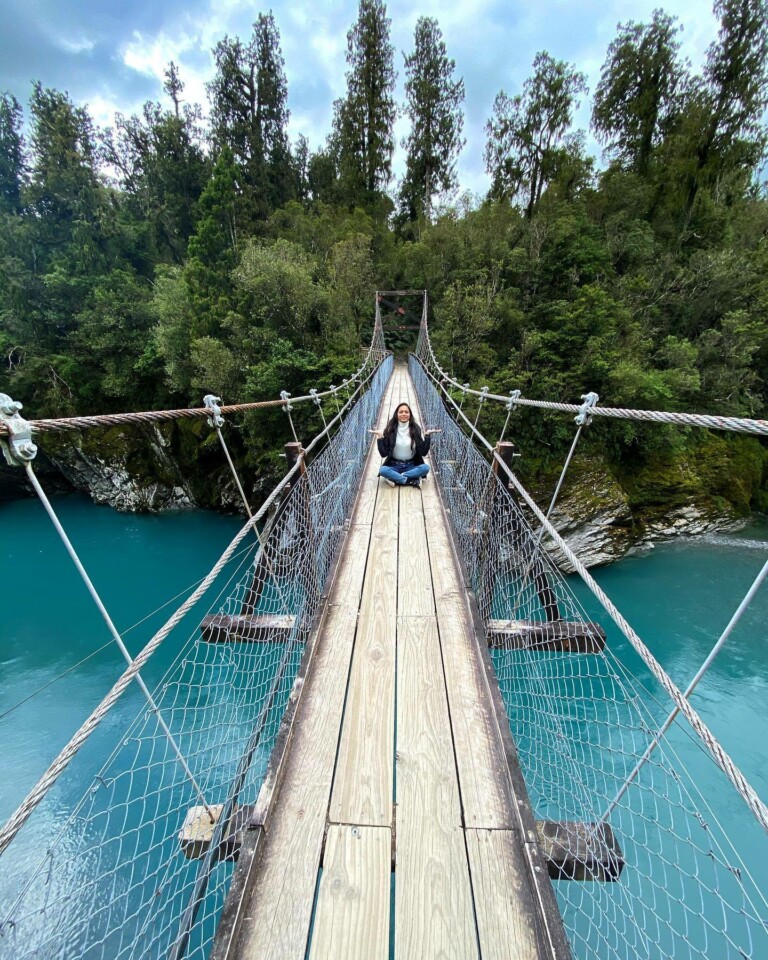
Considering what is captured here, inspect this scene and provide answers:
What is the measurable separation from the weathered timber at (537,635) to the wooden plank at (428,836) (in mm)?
368

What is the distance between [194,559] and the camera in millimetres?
7031

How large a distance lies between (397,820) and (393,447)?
2.18m

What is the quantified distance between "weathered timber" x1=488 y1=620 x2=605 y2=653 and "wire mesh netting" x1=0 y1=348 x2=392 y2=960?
0.76m

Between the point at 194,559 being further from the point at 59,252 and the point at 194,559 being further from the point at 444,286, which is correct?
the point at 59,252

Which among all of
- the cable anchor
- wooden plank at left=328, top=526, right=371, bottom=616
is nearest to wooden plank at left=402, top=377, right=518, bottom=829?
wooden plank at left=328, top=526, right=371, bottom=616

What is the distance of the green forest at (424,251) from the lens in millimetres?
6383

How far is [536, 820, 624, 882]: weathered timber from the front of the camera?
37.3 inches

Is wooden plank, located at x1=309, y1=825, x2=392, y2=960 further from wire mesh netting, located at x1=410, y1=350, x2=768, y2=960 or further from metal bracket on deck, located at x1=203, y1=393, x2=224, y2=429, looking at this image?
metal bracket on deck, located at x1=203, y1=393, x2=224, y2=429

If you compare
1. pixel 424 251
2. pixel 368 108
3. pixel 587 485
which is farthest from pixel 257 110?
pixel 587 485

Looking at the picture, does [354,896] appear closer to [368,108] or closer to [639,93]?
[639,93]

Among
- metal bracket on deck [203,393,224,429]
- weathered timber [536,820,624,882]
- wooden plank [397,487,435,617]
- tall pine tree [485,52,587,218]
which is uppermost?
tall pine tree [485,52,587,218]

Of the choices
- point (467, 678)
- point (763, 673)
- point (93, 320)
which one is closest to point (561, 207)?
point (763, 673)

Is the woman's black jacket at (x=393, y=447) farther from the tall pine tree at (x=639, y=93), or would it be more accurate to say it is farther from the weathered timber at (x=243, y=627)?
the tall pine tree at (x=639, y=93)

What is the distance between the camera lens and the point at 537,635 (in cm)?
159
